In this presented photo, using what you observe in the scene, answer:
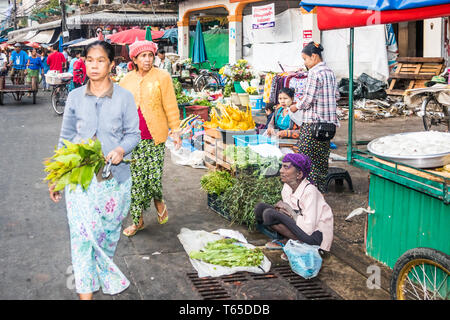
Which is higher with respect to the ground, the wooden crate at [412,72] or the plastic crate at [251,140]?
the wooden crate at [412,72]

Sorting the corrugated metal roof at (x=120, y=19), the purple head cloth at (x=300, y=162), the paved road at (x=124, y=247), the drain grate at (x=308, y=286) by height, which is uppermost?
the corrugated metal roof at (x=120, y=19)

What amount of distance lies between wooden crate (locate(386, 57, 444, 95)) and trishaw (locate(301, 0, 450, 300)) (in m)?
10.3

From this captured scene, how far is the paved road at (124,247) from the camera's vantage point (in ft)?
13.8

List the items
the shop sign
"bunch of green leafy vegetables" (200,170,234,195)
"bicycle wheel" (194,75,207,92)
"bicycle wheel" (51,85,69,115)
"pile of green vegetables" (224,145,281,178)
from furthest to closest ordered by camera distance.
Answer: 1. "bicycle wheel" (194,75,207,92)
2. the shop sign
3. "bicycle wheel" (51,85,69,115)
4. "bunch of green leafy vegetables" (200,170,234,195)
5. "pile of green vegetables" (224,145,281,178)

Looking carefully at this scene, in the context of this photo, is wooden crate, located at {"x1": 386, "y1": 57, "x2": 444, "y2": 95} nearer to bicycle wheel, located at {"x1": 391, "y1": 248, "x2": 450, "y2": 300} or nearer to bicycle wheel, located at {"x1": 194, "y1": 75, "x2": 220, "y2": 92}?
bicycle wheel, located at {"x1": 194, "y1": 75, "x2": 220, "y2": 92}

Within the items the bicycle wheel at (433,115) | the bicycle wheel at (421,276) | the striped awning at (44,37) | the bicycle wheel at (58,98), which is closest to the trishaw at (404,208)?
the bicycle wheel at (421,276)

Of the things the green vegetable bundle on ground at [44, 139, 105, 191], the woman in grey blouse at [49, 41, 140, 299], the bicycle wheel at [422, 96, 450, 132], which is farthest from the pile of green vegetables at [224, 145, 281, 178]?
the bicycle wheel at [422, 96, 450, 132]

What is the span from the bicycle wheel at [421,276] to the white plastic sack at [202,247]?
1266 millimetres

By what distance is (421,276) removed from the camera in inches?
144

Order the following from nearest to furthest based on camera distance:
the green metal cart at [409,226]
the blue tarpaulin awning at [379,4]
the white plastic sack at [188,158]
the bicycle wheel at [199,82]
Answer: the green metal cart at [409,226]
the blue tarpaulin awning at [379,4]
the white plastic sack at [188,158]
the bicycle wheel at [199,82]

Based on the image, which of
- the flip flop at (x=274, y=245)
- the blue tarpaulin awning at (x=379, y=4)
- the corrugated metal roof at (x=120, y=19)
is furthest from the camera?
the corrugated metal roof at (x=120, y=19)

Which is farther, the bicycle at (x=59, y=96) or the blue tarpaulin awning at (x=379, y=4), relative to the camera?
the bicycle at (x=59, y=96)

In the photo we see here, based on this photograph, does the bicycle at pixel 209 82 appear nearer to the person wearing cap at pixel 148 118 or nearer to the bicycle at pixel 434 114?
the bicycle at pixel 434 114

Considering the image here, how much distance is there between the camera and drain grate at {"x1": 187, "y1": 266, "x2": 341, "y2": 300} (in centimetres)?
409
